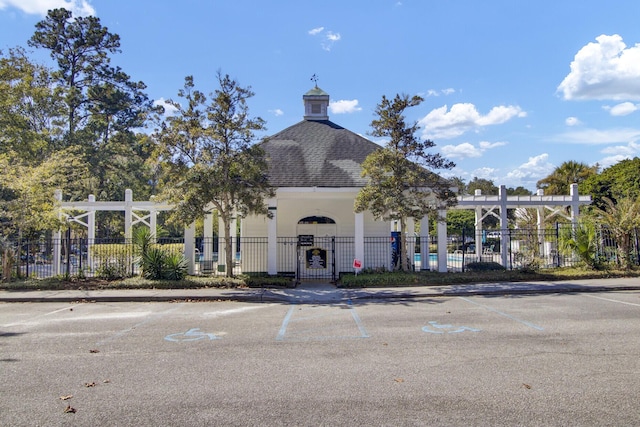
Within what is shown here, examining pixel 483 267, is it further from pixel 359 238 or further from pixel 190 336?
pixel 190 336

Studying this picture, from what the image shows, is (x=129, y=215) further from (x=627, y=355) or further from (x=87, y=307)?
(x=627, y=355)

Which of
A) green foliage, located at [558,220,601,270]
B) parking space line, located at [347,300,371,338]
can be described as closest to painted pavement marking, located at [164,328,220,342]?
parking space line, located at [347,300,371,338]

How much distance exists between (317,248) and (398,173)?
6.18 meters

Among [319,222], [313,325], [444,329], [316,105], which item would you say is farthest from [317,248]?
[444,329]

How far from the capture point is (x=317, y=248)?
67.4 ft

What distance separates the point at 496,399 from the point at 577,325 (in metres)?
4.94

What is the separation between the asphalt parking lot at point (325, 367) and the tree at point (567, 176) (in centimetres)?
3658

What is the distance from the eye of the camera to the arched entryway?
66.8ft

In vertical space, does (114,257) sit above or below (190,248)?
below

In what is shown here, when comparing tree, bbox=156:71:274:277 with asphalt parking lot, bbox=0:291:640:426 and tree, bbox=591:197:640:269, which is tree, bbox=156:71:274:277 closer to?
asphalt parking lot, bbox=0:291:640:426

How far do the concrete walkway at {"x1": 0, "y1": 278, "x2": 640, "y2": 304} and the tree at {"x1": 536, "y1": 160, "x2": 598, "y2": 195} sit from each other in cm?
3107

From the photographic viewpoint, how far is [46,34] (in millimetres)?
36219

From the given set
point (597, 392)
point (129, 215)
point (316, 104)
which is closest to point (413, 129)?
point (316, 104)

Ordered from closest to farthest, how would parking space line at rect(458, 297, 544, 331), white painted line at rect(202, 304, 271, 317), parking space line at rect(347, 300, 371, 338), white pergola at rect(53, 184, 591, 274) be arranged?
parking space line at rect(347, 300, 371, 338) < parking space line at rect(458, 297, 544, 331) < white painted line at rect(202, 304, 271, 317) < white pergola at rect(53, 184, 591, 274)
